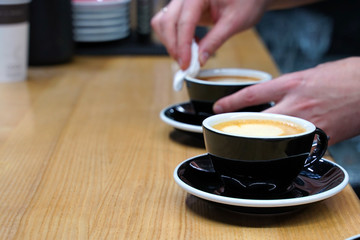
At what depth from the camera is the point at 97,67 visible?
66.1 inches

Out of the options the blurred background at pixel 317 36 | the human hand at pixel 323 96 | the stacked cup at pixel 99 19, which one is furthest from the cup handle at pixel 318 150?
the blurred background at pixel 317 36

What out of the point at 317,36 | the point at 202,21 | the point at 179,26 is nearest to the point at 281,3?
the point at 202,21

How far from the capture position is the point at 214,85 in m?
1.00

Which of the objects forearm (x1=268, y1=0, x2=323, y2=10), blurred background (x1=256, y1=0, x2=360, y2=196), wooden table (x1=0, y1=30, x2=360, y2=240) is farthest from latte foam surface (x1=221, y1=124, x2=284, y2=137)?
blurred background (x1=256, y1=0, x2=360, y2=196)

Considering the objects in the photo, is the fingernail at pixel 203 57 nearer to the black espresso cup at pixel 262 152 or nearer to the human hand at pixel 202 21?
the human hand at pixel 202 21

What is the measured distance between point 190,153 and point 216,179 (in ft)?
0.68

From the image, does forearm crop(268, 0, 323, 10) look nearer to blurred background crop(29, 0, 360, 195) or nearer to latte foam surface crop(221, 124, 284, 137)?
blurred background crop(29, 0, 360, 195)

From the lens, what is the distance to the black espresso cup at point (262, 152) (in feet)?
2.16

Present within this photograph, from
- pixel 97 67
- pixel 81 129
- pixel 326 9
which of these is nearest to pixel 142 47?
pixel 97 67

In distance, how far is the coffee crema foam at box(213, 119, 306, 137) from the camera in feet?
2.34

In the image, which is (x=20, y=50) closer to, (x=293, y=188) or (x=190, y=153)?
(x=190, y=153)

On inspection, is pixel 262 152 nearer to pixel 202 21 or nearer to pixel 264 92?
pixel 264 92

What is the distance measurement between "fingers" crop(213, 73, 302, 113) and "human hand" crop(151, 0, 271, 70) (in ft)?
0.69

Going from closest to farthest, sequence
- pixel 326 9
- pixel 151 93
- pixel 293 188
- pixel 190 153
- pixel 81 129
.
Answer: pixel 293 188, pixel 190 153, pixel 81 129, pixel 151 93, pixel 326 9
